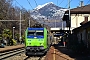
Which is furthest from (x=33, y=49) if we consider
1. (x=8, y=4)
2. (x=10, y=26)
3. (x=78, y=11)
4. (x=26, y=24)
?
(x=26, y=24)

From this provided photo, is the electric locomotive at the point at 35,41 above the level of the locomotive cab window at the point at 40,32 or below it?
below

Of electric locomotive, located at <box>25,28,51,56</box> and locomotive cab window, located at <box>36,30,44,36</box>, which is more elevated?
locomotive cab window, located at <box>36,30,44,36</box>

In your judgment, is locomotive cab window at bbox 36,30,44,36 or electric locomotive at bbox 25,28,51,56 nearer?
electric locomotive at bbox 25,28,51,56

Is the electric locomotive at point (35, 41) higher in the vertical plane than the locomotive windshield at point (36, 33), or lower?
lower

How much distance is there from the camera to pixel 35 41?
84.3 feet

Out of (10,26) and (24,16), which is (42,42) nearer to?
(10,26)

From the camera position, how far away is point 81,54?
2578 centimetres

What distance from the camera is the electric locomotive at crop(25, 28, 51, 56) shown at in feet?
83.1

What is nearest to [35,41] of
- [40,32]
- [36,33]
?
[36,33]

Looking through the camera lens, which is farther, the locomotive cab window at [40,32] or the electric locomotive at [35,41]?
the locomotive cab window at [40,32]

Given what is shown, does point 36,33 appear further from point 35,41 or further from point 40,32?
point 35,41

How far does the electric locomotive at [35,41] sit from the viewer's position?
25344 mm

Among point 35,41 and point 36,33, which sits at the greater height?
point 36,33

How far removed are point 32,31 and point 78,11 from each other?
3137cm
